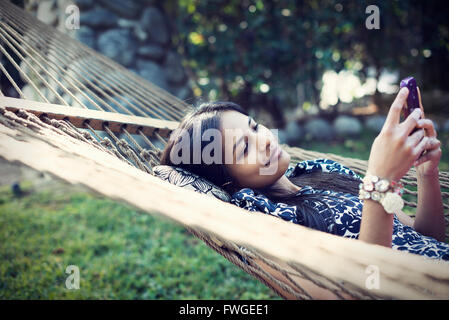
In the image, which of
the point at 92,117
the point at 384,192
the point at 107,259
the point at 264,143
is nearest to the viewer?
the point at 384,192

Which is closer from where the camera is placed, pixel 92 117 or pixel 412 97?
pixel 412 97

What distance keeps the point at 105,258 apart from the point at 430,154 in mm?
1661

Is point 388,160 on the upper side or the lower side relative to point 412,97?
lower

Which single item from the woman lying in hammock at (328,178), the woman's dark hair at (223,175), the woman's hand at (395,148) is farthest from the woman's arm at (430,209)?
the woman's hand at (395,148)

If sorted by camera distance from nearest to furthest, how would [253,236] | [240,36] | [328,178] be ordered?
1. [253,236]
2. [328,178]
3. [240,36]

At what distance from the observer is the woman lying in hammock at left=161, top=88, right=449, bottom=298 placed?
2.12 feet

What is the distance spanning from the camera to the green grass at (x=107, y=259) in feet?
5.33

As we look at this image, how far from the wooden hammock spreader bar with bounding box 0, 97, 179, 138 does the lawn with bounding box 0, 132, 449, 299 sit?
13.5 inches

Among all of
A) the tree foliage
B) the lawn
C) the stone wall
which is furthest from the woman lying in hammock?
the tree foliage

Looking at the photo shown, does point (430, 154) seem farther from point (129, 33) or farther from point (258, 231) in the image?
point (129, 33)

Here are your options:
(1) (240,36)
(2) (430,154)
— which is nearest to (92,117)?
(2) (430,154)

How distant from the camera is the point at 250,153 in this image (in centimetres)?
96
